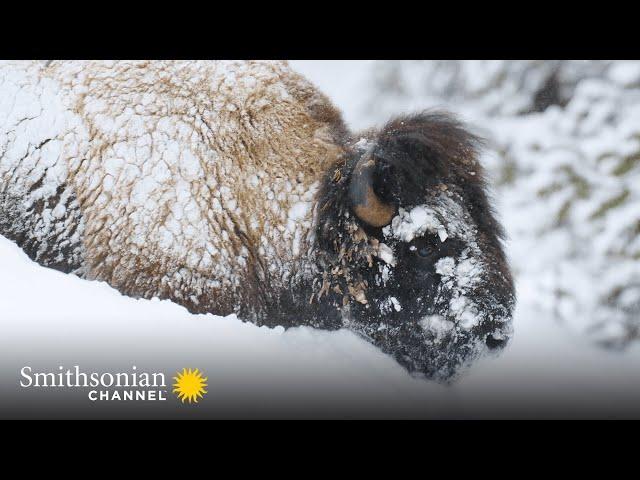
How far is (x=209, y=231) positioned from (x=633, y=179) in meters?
2.27

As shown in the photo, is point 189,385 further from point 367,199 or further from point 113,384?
point 367,199

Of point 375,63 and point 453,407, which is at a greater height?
point 375,63

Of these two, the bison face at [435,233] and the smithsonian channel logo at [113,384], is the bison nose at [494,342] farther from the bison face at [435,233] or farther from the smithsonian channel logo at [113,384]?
the smithsonian channel logo at [113,384]

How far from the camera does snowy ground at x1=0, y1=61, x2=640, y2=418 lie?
96.8 inches

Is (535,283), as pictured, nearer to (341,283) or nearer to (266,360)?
(341,283)

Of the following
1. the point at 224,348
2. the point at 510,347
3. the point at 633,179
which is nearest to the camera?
the point at 224,348

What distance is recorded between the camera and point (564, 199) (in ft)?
11.0

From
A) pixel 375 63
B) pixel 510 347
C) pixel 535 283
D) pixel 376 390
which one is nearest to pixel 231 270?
pixel 376 390

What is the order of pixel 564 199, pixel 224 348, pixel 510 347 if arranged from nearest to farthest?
pixel 224 348 → pixel 510 347 → pixel 564 199

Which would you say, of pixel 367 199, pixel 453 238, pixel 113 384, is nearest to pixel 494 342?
pixel 453 238

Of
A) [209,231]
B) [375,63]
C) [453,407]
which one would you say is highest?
[375,63]

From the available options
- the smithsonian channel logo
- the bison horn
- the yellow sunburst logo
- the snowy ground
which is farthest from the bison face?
the smithsonian channel logo

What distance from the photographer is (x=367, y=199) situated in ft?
8.46

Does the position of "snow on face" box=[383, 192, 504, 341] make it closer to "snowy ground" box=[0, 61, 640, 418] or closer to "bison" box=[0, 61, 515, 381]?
"bison" box=[0, 61, 515, 381]
